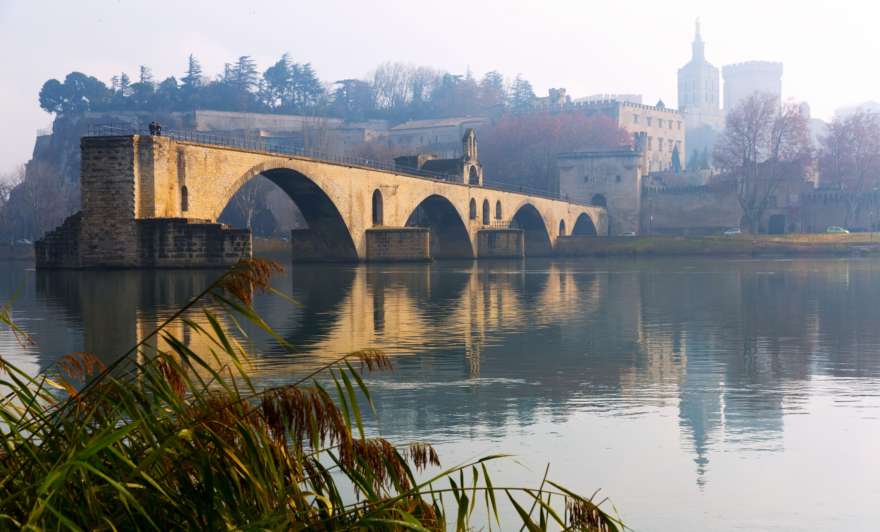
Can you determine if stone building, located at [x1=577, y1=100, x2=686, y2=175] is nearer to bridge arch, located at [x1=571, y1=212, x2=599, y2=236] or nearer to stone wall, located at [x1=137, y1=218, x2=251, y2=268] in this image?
bridge arch, located at [x1=571, y1=212, x2=599, y2=236]

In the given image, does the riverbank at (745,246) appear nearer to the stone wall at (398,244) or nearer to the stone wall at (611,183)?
the stone wall at (398,244)

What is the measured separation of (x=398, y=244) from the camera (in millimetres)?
54312

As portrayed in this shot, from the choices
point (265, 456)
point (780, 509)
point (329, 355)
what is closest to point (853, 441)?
point (780, 509)

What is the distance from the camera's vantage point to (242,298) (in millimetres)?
3625

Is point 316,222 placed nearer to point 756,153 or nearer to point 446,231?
point 446,231

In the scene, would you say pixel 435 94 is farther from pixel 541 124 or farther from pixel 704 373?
pixel 704 373

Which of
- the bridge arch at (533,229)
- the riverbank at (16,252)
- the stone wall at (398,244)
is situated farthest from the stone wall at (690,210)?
the riverbank at (16,252)

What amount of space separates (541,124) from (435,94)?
61482mm

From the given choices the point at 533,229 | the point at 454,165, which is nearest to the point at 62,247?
the point at 454,165

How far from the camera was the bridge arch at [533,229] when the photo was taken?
8169 cm

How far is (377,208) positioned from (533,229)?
28.9 metres

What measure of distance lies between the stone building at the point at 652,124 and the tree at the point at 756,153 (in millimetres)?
36484

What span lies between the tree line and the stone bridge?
8286 centimetres

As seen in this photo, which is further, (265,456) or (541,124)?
(541,124)
